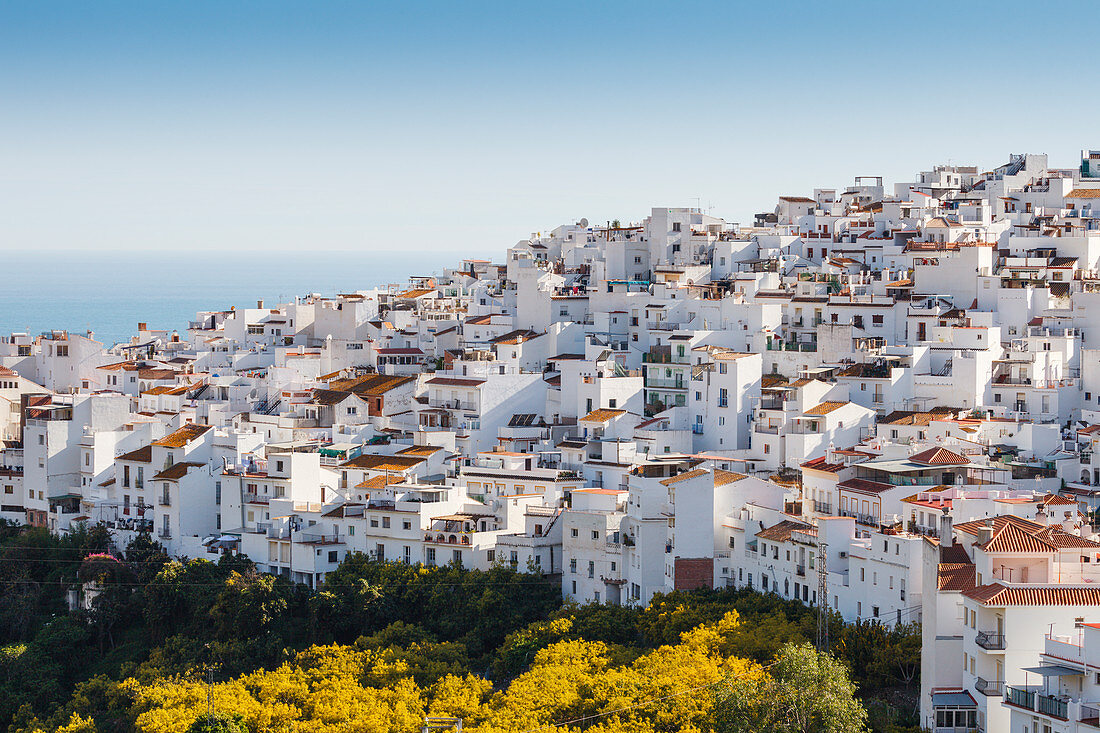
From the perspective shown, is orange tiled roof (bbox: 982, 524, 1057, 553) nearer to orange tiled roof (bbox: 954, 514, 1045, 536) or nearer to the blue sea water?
orange tiled roof (bbox: 954, 514, 1045, 536)

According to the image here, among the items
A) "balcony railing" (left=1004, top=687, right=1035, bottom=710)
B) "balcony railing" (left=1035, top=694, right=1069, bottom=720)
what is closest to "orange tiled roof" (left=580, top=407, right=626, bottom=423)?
"balcony railing" (left=1004, top=687, right=1035, bottom=710)

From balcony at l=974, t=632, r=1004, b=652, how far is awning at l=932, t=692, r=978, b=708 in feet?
3.82

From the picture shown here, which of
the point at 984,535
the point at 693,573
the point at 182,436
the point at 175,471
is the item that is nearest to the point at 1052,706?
the point at 984,535

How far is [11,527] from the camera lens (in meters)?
46.1

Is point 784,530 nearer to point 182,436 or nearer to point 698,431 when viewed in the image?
point 698,431

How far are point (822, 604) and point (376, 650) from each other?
932 cm

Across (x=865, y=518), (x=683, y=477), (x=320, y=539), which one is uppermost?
(x=683, y=477)

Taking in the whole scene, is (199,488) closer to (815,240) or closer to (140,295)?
(815,240)

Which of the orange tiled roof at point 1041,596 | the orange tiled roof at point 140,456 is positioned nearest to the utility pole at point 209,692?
the orange tiled roof at point 140,456

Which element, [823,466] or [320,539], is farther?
[320,539]

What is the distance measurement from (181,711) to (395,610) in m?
5.30

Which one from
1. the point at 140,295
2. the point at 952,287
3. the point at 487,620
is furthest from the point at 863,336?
the point at 140,295

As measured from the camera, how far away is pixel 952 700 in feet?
85.5

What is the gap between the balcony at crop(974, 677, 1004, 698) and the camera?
24922mm
